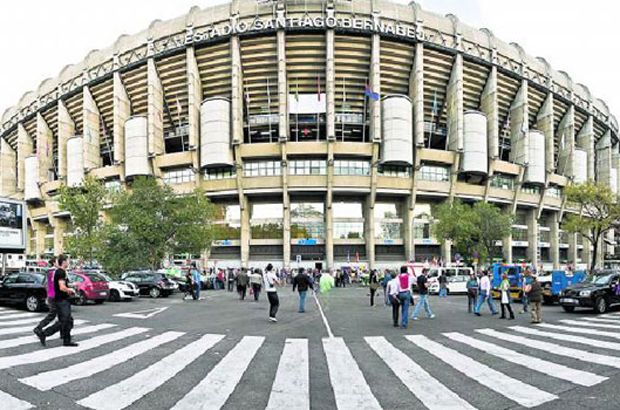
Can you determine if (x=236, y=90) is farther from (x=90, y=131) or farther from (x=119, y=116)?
(x=90, y=131)

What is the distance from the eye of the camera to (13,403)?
4836mm

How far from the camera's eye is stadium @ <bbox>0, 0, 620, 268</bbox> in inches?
1752

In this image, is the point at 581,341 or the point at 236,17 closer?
the point at 581,341

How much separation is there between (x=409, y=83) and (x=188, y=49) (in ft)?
85.8

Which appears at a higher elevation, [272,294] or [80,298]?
[272,294]

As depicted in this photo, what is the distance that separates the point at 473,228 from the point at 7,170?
75884mm

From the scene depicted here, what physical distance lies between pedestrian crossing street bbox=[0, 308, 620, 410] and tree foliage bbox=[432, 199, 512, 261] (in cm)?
2627

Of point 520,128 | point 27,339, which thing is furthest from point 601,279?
point 520,128

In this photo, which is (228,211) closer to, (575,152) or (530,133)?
(530,133)

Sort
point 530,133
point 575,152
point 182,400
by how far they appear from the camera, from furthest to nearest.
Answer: point 575,152, point 530,133, point 182,400

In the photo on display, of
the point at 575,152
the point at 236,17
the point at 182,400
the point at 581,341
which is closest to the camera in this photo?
the point at 182,400

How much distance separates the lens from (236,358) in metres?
7.64

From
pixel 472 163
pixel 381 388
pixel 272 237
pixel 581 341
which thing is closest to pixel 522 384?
pixel 381 388

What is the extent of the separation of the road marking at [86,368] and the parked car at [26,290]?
8335 mm
